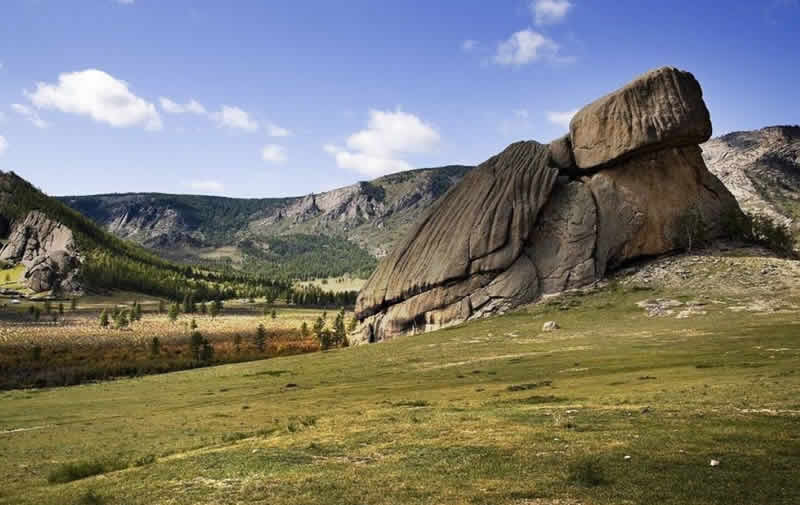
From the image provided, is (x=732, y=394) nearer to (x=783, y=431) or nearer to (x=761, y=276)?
(x=783, y=431)

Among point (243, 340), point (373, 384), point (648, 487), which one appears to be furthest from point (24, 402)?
point (243, 340)

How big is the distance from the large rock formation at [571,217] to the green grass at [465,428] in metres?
27.9

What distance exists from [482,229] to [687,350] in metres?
51.2

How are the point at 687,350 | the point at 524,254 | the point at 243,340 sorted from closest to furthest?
the point at 687,350, the point at 524,254, the point at 243,340

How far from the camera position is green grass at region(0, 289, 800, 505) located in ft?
54.5

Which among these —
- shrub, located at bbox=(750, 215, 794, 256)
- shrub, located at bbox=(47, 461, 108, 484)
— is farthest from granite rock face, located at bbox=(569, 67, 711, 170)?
shrub, located at bbox=(47, 461, 108, 484)

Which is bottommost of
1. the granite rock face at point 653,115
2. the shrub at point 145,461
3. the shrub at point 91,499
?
the shrub at point 145,461

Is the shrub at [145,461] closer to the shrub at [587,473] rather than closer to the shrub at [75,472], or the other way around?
the shrub at [75,472]

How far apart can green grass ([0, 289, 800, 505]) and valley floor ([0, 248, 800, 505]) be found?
4.8 inches

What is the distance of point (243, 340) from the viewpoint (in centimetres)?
13538

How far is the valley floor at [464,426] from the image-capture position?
16.7 m

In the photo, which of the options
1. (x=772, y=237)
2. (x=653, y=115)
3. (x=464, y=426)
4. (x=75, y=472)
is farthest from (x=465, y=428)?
(x=772, y=237)

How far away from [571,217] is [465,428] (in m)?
78.0

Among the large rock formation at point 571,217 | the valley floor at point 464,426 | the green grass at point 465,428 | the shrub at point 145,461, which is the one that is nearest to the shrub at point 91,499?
the valley floor at point 464,426
